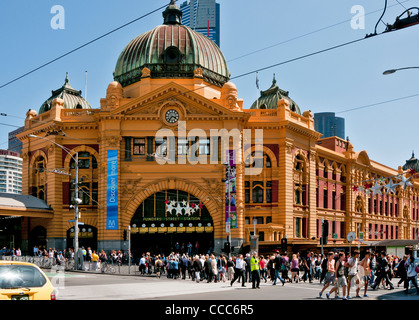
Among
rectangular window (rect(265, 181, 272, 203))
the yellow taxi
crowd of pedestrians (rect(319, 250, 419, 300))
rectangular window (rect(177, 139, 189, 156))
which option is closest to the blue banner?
rectangular window (rect(177, 139, 189, 156))

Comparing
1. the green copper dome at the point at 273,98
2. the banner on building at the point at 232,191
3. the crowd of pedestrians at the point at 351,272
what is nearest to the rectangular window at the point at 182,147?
the banner on building at the point at 232,191

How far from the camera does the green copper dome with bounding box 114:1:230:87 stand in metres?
59.5

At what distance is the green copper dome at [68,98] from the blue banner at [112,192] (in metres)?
15.6

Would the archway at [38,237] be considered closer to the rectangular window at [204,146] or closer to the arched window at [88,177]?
the arched window at [88,177]

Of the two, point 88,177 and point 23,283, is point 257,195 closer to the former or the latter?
point 88,177

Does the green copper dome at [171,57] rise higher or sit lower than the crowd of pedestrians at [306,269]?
higher

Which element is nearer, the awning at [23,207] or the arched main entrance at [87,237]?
the awning at [23,207]

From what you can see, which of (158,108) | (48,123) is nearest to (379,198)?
(158,108)

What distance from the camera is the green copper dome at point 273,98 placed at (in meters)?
66.8

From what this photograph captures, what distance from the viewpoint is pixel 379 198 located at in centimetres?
8244

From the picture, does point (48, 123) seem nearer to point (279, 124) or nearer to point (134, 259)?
point (134, 259)

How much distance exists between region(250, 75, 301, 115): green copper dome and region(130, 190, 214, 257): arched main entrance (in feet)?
62.8
